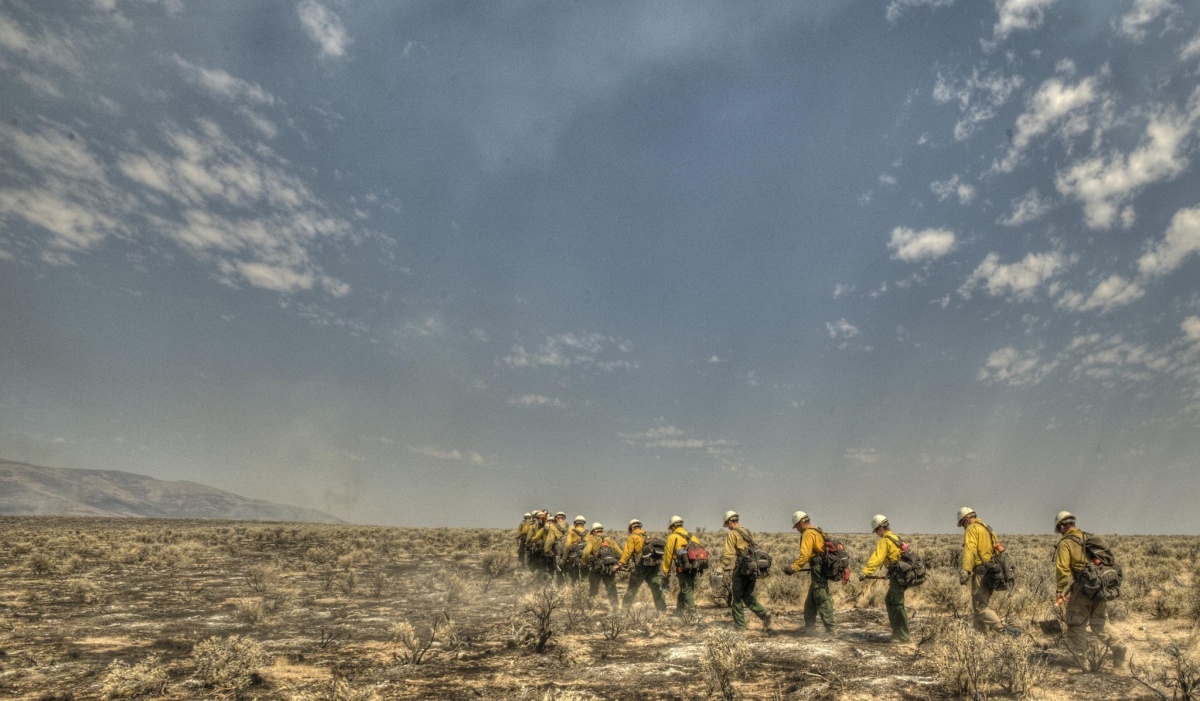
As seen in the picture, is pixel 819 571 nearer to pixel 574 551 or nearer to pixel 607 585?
pixel 607 585

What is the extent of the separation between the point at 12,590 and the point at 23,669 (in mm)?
9708

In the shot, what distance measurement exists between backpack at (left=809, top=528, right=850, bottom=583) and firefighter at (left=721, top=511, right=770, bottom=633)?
1113mm

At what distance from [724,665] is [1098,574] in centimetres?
477

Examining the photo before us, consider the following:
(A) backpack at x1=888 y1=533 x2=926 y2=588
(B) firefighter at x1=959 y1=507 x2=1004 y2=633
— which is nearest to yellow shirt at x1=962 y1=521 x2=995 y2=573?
(B) firefighter at x1=959 y1=507 x2=1004 y2=633

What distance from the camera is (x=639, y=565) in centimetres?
1179

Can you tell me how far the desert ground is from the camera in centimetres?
632

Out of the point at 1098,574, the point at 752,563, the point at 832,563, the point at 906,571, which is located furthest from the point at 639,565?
the point at 1098,574

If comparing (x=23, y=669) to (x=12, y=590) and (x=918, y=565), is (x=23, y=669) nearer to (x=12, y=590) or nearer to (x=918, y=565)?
(x=12, y=590)

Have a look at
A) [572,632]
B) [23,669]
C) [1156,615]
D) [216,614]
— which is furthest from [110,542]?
[1156,615]

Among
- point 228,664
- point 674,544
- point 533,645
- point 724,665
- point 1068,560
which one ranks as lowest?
point 228,664

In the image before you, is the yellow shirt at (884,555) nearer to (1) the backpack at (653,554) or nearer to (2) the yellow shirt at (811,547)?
(2) the yellow shirt at (811,547)

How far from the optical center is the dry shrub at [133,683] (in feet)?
21.6

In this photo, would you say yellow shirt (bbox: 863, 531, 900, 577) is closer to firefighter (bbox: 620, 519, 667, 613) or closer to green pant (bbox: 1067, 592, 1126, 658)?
green pant (bbox: 1067, 592, 1126, 658)

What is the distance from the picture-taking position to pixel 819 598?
30.5ft
